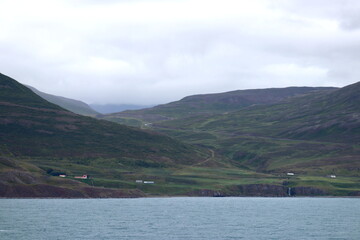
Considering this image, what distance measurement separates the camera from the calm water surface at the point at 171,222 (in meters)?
109

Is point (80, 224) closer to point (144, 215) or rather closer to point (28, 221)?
point (28, 221)

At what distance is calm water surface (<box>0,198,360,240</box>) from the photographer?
109438 millimetres

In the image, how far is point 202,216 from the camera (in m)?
146

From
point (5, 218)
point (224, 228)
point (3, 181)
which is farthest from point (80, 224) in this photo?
point (3, 181)

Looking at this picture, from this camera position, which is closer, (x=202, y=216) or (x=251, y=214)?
(x=202, y=216)

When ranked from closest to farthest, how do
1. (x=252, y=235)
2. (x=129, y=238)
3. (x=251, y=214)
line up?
1. (x=129, y=238)
2. (x=252, y=235)
3. (x=251, y=214)

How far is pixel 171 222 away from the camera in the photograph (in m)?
131

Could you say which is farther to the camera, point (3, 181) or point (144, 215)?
point (3, 181)

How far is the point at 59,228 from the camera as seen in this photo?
11481 centimetres

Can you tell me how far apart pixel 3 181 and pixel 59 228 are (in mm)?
90545

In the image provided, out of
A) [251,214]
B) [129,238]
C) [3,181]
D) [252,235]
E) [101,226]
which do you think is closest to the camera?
[129,238]

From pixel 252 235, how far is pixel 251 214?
45730 mm

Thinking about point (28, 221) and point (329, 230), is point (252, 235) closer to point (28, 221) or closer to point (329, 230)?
point (329, 230)

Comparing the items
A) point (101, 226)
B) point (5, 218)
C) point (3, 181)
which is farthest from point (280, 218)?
point (3, 181)
